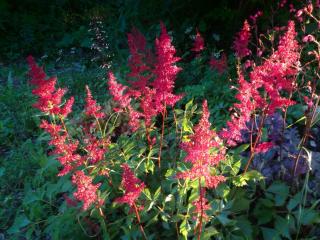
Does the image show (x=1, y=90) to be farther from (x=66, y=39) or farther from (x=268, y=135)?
(x=268, y=135)

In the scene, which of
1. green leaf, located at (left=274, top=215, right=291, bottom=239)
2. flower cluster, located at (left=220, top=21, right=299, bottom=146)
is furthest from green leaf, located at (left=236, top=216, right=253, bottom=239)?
flower cluster, located at (left=220, top=21, right=299, bottom=146)

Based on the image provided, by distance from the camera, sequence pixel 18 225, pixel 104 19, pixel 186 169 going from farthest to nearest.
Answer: pixel 104 19 → pixel 18 225 → pixel 186 169

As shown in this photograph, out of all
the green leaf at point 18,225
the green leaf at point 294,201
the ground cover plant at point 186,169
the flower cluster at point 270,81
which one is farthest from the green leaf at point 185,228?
the green leaf at point 18,225

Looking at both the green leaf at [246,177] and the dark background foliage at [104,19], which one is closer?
the green leaf at [246,177]

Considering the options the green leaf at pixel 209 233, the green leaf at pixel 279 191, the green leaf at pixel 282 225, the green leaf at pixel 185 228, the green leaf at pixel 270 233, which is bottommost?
the green leaf at pixel 270 233

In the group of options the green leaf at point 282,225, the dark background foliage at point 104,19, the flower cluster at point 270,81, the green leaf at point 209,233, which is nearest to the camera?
the flower cluster at point 270,81

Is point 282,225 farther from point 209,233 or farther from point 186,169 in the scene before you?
point 186,169

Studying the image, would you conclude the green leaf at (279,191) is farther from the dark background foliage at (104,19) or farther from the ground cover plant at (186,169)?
the dark background foliage at (104,19)

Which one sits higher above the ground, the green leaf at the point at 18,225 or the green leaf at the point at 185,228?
the green leaf at the point at 185,228

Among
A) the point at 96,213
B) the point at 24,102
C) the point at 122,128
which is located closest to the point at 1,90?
the point at 24,102

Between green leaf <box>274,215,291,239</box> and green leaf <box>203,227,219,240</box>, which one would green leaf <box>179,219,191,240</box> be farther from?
green leaf <box>274,215,291,239</box>

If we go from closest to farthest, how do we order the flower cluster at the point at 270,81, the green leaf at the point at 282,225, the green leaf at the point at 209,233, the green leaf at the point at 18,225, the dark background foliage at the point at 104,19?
the flower cluster at the point at 270,81
the green leaf at the point at 209,233
the green leaf at the point at 282,225
the green leaf at the point at 18,225
the dark background foliage at the point at 104,19

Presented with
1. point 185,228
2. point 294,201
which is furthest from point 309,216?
point 185,228

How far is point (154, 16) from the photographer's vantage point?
20.8ft
